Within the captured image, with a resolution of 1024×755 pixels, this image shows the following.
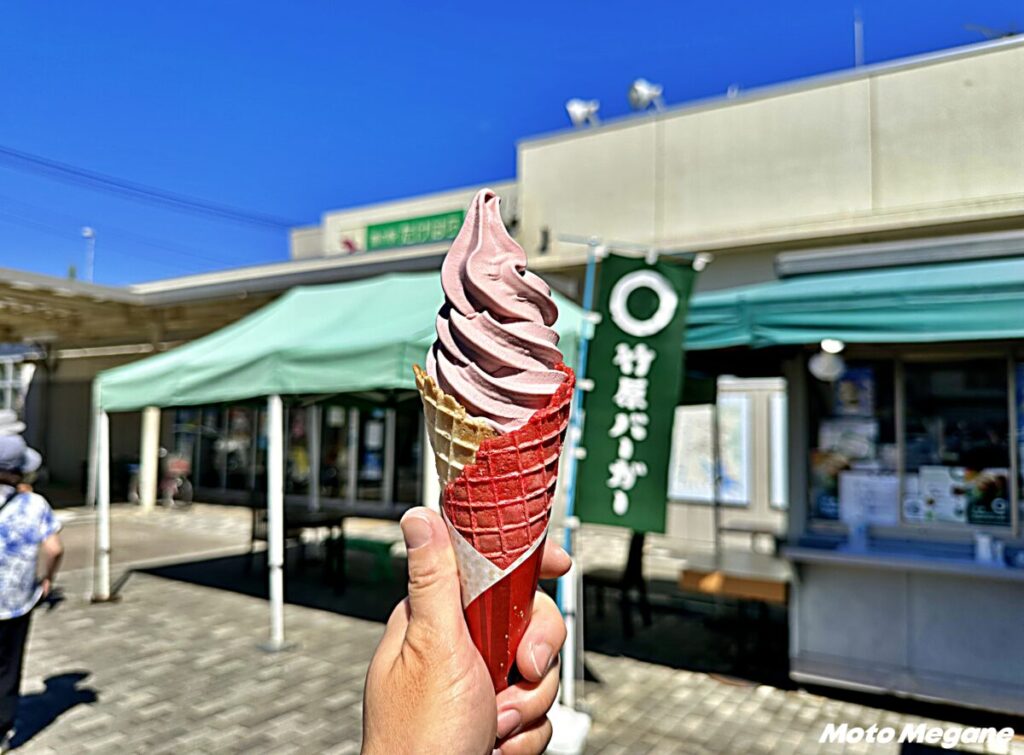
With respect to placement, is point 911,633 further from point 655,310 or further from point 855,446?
point 655,310

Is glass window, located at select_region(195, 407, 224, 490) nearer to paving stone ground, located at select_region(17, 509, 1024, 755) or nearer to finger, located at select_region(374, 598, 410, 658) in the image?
paving stone ground, located at select_region(17, 509, 1024, 755)

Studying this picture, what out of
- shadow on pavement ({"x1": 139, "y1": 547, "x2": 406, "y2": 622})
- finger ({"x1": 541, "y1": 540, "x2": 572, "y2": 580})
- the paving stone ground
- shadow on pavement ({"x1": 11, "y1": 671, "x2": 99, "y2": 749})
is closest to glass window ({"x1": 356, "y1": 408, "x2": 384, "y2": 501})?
shadow on pavement ({"x1": 139, "y1": 547, "x2": 406, "y2": 622})

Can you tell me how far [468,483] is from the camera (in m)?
1.50

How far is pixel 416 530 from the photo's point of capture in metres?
1.46

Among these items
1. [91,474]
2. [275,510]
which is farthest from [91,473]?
[275,510]

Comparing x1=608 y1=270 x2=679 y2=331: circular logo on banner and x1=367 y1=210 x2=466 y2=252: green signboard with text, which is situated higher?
x1=367 y1=210 x2=466 y2=252: green signboard with text

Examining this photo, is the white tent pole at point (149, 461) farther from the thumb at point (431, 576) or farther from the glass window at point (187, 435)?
the thumb at point (431, 576)

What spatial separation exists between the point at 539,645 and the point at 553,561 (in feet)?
0.96

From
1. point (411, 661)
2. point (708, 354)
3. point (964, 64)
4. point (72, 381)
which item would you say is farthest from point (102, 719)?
point (72, 381)

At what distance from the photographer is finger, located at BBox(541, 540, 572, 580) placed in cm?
180

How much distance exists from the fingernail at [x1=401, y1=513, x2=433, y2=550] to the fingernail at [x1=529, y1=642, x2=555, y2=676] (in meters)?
0.38

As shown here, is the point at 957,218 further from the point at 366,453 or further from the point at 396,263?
the point at 366,453

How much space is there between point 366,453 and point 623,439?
11.2 metres

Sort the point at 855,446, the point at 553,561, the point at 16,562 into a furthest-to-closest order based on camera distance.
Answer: the point at 855,446
the point at 16,562
the point at 553,561
